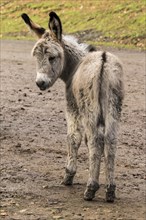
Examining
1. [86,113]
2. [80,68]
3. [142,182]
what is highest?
[80,68]

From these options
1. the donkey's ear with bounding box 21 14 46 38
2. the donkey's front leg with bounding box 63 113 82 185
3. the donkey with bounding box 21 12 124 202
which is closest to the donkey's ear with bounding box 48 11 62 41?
the donkey with bounding box 21 12 124 202

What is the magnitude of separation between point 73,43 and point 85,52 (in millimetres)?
183

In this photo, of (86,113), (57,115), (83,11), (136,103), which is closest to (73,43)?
(86,113)

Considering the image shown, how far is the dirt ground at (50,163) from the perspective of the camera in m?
6.79

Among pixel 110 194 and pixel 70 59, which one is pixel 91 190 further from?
pixel 70 59

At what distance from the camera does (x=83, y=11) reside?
35094 mm

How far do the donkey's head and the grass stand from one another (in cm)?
1993

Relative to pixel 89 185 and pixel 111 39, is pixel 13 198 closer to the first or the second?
pixel 89 185

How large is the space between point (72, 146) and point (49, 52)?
3.94ft

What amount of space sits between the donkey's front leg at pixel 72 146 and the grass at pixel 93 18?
64.9 ft

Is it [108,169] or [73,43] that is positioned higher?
[73,43]

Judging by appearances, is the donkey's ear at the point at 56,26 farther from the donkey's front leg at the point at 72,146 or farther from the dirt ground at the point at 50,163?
the dirt ground at the point at 50,163

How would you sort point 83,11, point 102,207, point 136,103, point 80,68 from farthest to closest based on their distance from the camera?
point 83,11
point 136,103
point 80,68
point 102,207

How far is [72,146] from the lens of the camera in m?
7.71
